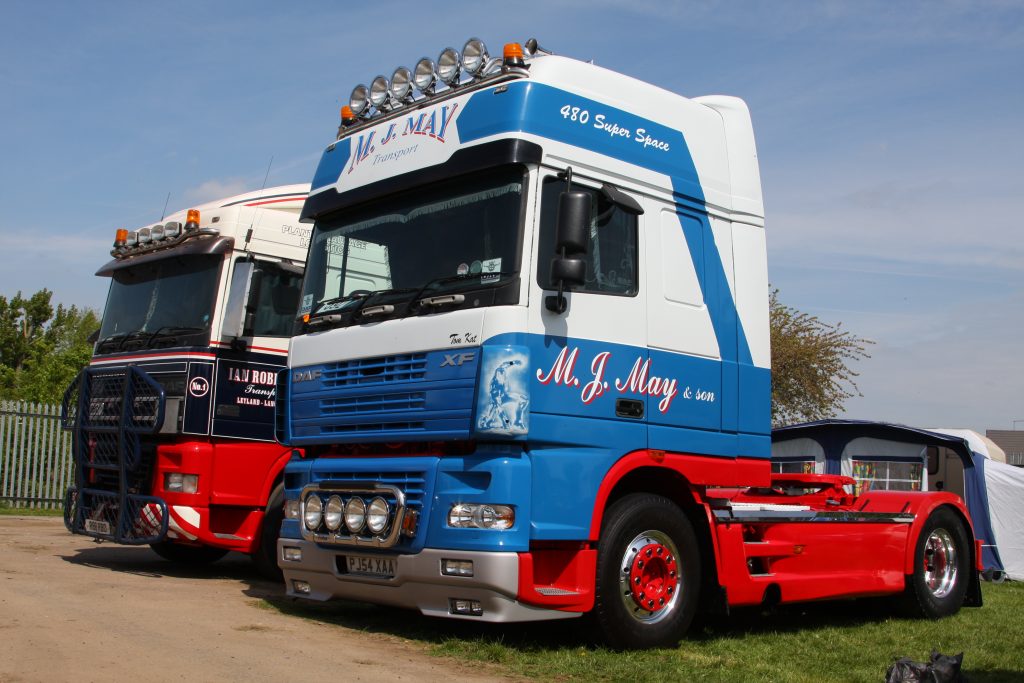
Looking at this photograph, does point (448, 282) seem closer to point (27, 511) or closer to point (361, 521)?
point (361, 521)

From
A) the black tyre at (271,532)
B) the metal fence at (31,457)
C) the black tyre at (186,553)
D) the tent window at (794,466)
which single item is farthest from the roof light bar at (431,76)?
the metal fence at (31,457)

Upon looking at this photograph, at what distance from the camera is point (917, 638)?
8508mm

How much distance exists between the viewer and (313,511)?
7.30 metres

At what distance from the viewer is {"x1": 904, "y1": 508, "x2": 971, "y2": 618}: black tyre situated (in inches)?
383

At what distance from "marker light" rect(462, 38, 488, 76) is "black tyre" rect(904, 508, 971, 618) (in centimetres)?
607

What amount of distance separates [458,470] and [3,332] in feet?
111

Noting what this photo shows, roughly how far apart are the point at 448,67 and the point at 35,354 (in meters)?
31.5

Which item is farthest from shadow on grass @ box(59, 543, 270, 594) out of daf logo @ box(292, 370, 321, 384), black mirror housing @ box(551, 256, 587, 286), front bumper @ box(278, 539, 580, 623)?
black mirror housing @ box(551, 256, 587, 286)

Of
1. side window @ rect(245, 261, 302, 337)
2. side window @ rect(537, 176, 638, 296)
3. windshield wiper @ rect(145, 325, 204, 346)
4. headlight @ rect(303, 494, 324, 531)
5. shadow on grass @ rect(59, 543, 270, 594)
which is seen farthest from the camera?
shadow on grass @ rect(59, 543, 270, 594)

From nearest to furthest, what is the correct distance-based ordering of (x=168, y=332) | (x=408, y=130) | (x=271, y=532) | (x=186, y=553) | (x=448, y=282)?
(x=448, y=282) < (x=408, y=130) < (x=271, y=532) < (x=168, y=332) < (x=186, y=553)

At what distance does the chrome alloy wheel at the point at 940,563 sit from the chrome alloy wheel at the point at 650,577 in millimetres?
3998

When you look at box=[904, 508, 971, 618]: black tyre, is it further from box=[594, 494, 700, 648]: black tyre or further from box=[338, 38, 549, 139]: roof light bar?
box=[338, 38, 549, 139]: roof light bar

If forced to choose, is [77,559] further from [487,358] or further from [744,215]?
[744,215]

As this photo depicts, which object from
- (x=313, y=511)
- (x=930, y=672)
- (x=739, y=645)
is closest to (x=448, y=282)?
(x=313, y=511)
